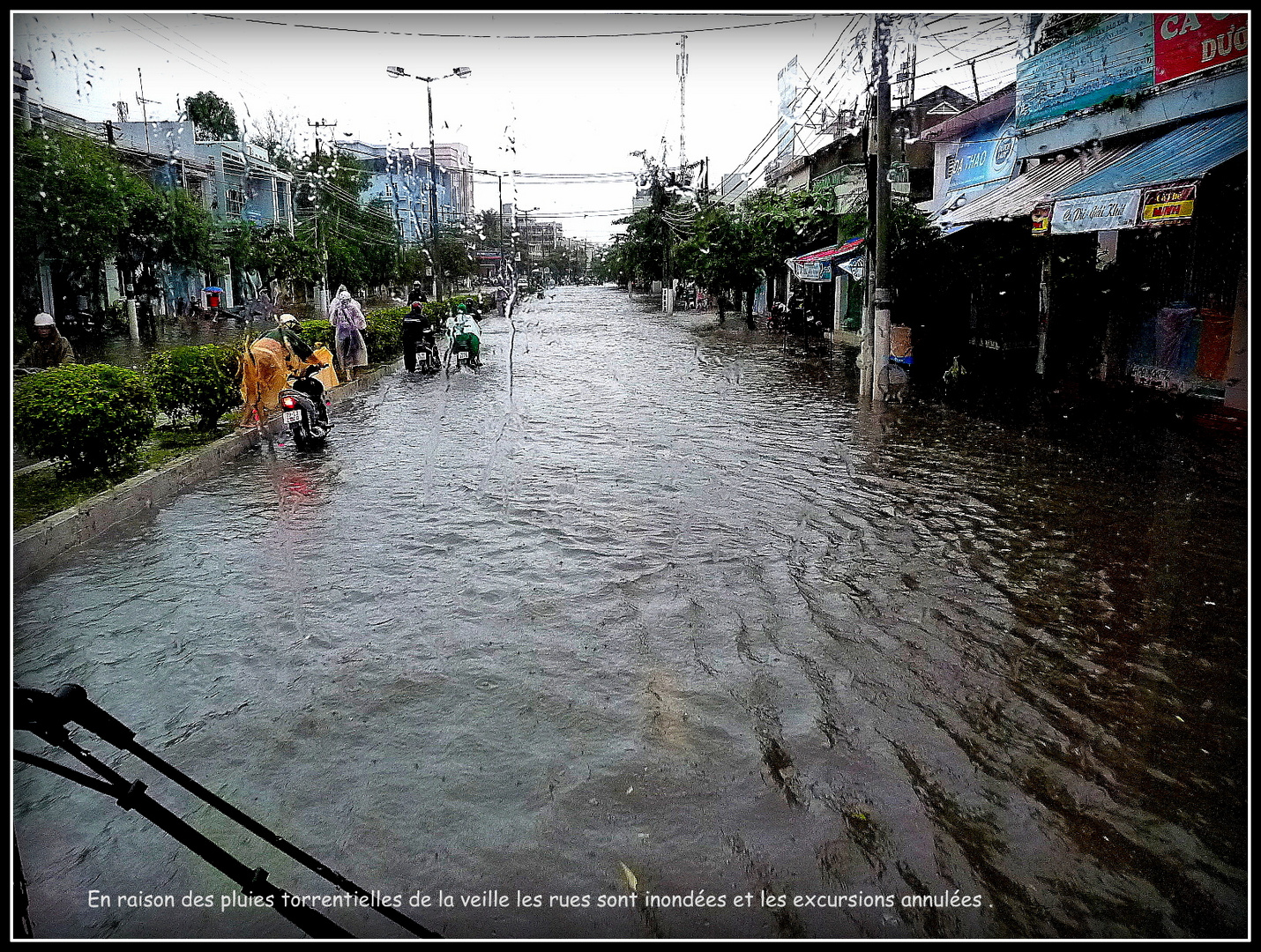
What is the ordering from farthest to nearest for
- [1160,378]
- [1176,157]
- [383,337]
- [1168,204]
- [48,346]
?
[383,337] → [1160,378] → [48,346] → [1176,157] → [1168,204]

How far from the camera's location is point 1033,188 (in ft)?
46.7

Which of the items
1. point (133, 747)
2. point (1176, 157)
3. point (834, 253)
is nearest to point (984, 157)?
point (834, 253)

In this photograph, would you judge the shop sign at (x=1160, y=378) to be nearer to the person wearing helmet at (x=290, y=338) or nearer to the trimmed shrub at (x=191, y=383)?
the person wearing helmet at (x=290, y=338)

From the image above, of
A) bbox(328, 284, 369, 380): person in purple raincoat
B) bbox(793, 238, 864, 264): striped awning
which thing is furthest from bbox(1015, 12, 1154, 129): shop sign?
bbox(328, 284, 369, 380): person in purple raincoat

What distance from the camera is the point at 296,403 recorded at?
10.9m

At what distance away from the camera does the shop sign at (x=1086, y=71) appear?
12.1 m

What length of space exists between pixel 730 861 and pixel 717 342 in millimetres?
25122

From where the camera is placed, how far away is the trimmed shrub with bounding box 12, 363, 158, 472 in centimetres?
784

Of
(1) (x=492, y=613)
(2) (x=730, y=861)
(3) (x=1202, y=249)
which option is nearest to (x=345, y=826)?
(2) (x=730, y=861)

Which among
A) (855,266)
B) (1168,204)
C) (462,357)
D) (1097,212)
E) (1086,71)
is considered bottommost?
(462,357)

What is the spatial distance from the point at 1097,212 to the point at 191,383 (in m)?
11.0

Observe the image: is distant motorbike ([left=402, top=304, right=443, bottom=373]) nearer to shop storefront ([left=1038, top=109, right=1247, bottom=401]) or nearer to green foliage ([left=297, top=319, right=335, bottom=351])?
green foliage ([left=297, top=319, right=335, bottom=351])

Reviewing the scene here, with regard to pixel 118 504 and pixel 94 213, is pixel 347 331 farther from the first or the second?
pixel 118 504

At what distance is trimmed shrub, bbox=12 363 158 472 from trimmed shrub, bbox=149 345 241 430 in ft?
6.34
